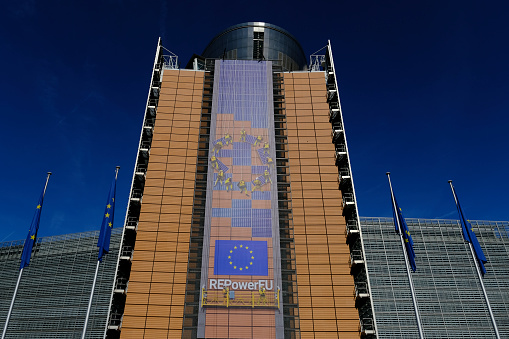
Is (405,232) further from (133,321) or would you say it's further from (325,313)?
(133,321)

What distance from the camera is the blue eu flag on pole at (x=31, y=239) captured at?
42.8 meters

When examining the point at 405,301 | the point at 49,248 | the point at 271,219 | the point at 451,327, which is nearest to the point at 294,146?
the point at 271,219

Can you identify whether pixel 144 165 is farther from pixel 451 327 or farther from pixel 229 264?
pixel 451 327

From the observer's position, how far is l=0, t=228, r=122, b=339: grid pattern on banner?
235ft

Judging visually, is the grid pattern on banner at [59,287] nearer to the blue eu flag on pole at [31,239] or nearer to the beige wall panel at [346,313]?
the blue eu flag on pole at [31,239]

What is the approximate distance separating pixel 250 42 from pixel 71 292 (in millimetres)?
62278

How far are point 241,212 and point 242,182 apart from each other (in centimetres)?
507

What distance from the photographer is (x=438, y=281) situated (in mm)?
73875

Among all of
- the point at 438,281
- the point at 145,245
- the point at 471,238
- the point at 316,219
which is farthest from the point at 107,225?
the point at 438,281

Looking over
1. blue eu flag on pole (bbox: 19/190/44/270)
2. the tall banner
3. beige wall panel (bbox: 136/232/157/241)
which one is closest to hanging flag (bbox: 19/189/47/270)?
blue eu flag on pole (bbox: 19/190/44/270)

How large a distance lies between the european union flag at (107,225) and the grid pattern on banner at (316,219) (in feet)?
81.9

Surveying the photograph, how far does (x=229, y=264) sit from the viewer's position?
5038cm

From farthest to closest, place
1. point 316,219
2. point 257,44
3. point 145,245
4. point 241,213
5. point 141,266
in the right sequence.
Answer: point 257,44 < point 316,219 < point 241,213 < point 145,245 < point 141,266

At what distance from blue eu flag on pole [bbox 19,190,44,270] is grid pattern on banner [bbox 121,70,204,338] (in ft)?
41.0
